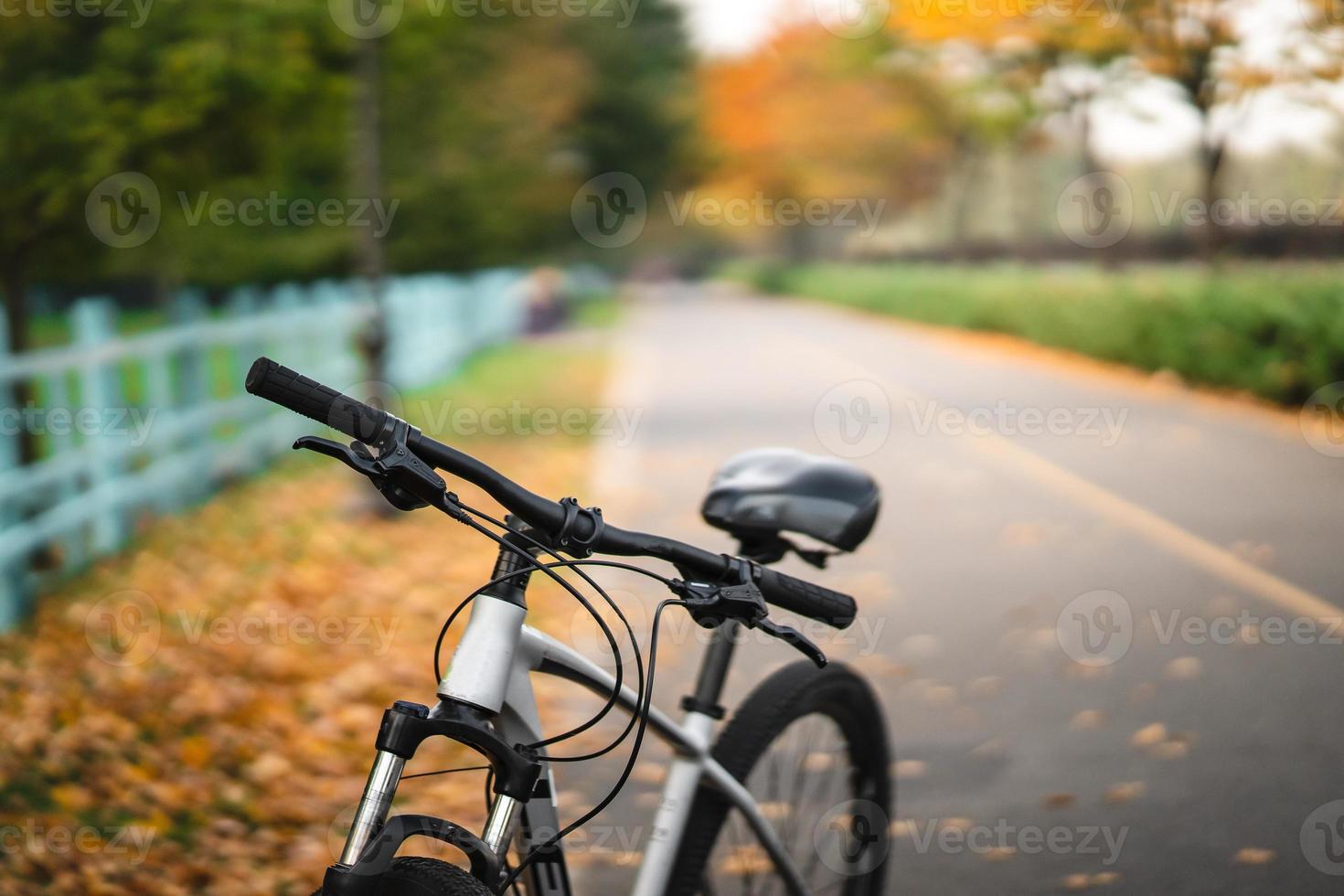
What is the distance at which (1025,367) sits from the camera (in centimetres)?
2167

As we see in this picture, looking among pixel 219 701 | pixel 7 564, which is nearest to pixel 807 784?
pixel 219 701

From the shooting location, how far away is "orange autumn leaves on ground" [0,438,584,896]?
4.53 meters

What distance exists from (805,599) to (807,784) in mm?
1331

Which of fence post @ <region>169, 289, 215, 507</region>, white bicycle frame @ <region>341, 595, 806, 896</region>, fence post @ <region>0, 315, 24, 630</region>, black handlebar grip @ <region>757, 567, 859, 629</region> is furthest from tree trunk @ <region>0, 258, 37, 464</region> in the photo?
black handlebar grip @ <region>757, 567, 859, 629</region>

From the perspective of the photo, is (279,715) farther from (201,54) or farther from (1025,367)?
(1025,367)

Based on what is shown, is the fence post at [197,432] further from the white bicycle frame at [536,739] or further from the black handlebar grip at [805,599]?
the black handlebar grip at [805,599]

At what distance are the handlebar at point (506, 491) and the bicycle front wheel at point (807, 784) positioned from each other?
584 mm

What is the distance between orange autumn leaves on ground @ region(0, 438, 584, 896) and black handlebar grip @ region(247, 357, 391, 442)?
295cm

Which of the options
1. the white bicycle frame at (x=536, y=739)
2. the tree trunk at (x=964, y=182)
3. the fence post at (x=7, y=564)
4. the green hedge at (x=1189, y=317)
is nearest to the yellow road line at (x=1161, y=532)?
the green hedge at (x=1189, y=317)

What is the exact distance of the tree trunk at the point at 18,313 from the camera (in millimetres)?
9047

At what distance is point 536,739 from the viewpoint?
86.0 inches

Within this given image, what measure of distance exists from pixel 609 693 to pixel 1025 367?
20.3 meters

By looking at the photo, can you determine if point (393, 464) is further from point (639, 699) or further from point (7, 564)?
point (7, 564)

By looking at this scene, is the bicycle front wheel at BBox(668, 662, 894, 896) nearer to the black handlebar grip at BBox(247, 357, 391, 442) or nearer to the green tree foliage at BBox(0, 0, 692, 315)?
the black handlebar grip at BBox(247, 357, 391, 442)
